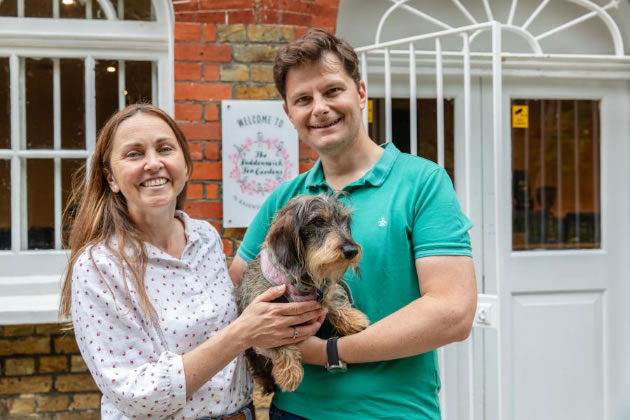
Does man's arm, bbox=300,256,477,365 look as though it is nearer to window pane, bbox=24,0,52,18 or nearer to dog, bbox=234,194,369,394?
dog, bbox=234,194,369,394

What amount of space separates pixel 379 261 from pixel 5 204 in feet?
9.35

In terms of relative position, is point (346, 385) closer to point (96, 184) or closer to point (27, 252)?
point (96, 184)

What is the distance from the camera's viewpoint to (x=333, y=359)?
1823 millimetres

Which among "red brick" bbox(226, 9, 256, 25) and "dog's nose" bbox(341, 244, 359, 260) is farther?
"red brick" bbox(226, 9, 256, 25)

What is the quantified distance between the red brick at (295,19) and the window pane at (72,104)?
130 cm

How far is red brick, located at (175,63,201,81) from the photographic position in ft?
11.7

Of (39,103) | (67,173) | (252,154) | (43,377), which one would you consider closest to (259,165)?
(252,154)

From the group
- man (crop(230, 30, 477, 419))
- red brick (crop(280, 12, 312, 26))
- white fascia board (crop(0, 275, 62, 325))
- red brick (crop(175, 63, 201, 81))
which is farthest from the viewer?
red brick (crop(280, 12, 312, 26))

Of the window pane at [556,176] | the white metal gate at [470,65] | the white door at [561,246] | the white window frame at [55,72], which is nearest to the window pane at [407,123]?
the white metal gate at [470,65]

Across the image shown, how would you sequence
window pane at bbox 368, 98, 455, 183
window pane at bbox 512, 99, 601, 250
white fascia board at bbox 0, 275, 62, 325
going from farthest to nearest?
window pane at bbox 512, 99, 601, 250, window pane at bbox 368, 98, 455, 183, white fascia board at bbox 0, 275, 62, 325

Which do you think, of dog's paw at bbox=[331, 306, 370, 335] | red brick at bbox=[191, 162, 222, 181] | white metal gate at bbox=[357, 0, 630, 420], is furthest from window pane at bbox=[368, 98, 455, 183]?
dog's paw at bbox=[331, 306, 370, 335]

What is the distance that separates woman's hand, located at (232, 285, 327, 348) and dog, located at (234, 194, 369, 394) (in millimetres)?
55

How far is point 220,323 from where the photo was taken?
1.89 m

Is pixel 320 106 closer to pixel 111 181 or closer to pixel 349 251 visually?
pixel 349 251
